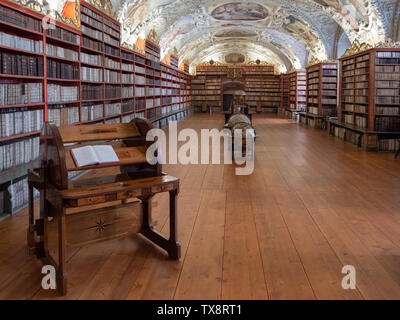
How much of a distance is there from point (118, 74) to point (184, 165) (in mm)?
3681

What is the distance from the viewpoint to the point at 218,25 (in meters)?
22.4

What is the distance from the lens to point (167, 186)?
11.4 feet

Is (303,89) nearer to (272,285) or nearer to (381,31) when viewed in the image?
(381,31)

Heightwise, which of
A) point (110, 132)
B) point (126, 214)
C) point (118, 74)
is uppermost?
point (118, 74)

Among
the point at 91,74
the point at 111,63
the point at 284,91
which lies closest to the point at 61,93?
the point at 91,74

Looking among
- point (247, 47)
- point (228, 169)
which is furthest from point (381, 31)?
point (247, 47)

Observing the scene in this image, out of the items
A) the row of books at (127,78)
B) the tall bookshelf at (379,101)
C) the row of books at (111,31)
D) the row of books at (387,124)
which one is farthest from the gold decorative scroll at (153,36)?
the row of books at (387,124)

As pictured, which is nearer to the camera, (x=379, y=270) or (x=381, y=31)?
(x=379, y=270)

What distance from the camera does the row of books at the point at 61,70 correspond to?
6.36 meters

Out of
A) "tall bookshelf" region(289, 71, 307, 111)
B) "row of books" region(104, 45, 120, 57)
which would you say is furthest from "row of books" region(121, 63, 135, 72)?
"tall bookshelf" region(289, 71, 307, 111)

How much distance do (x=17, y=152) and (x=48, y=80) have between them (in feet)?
5.72

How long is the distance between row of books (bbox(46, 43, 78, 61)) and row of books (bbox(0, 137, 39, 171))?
1548 mm

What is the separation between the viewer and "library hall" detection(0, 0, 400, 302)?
312 centimetres

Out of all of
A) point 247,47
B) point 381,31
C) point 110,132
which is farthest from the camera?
point 247,47
